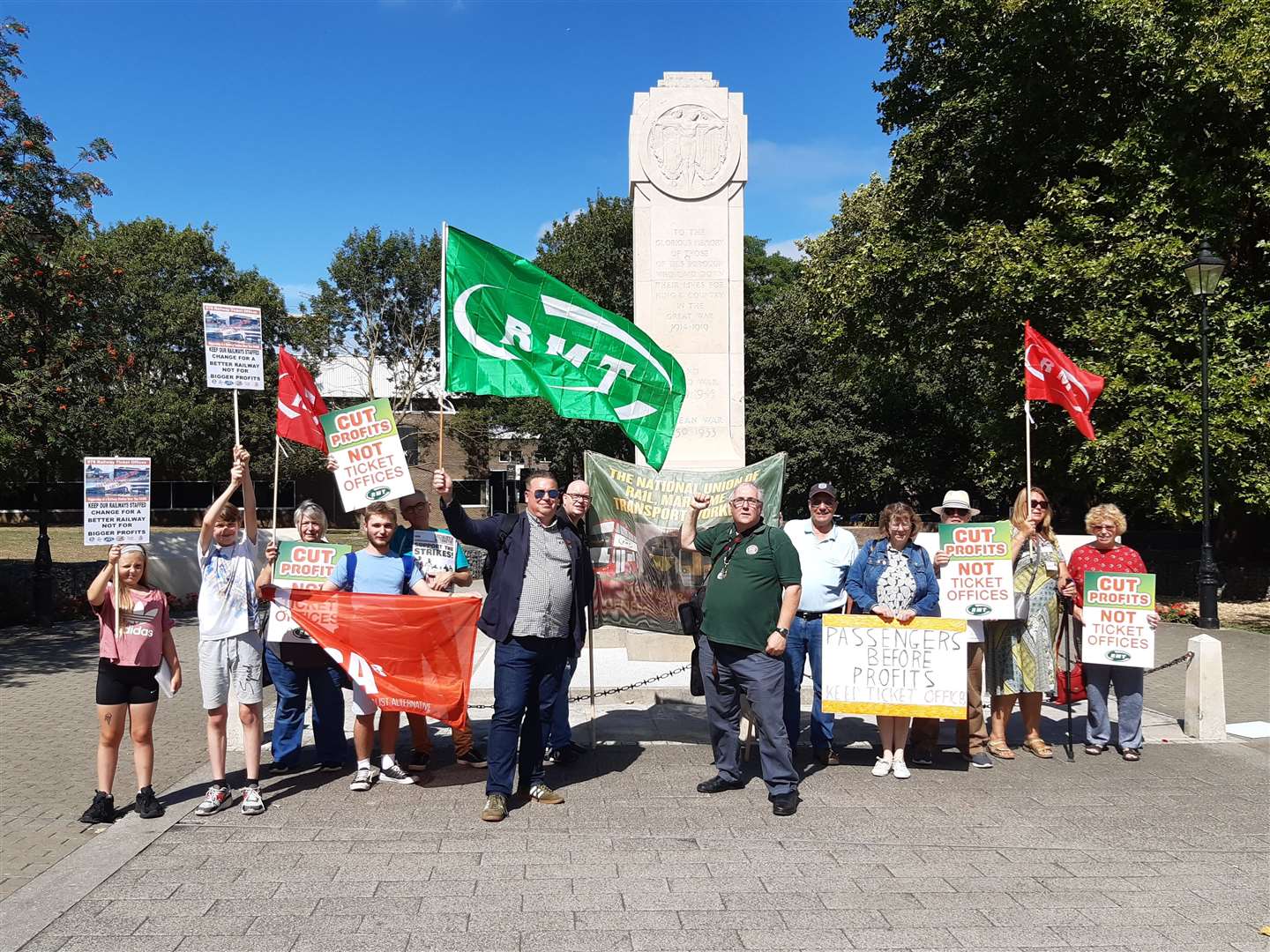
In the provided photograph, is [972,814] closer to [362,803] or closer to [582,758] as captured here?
[582,758]

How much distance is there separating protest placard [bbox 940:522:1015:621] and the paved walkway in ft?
3.82

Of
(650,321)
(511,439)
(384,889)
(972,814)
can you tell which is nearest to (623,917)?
(384,889)

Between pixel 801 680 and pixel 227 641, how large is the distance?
389 centimetres

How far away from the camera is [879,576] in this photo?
6.85 meters

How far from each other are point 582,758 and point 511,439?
41.4 meters

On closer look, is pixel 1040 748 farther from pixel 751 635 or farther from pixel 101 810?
pixel 101 810

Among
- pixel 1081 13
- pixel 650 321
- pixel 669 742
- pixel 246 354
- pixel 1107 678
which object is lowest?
pixel 669 742

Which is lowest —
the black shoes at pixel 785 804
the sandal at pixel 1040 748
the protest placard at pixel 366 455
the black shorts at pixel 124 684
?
the sandal at pixel 1040 748

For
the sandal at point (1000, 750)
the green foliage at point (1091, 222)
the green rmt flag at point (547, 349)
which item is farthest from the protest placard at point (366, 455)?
the green foliage at point (1091, 222)

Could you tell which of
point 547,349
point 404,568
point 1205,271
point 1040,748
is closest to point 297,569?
point 404,568

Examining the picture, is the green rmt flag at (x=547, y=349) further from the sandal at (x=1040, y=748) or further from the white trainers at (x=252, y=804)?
the sandal at (x=1040, y=748)

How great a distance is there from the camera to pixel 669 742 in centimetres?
769

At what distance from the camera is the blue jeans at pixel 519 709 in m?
5.83

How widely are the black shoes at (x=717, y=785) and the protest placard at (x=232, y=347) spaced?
4257 millimetres
